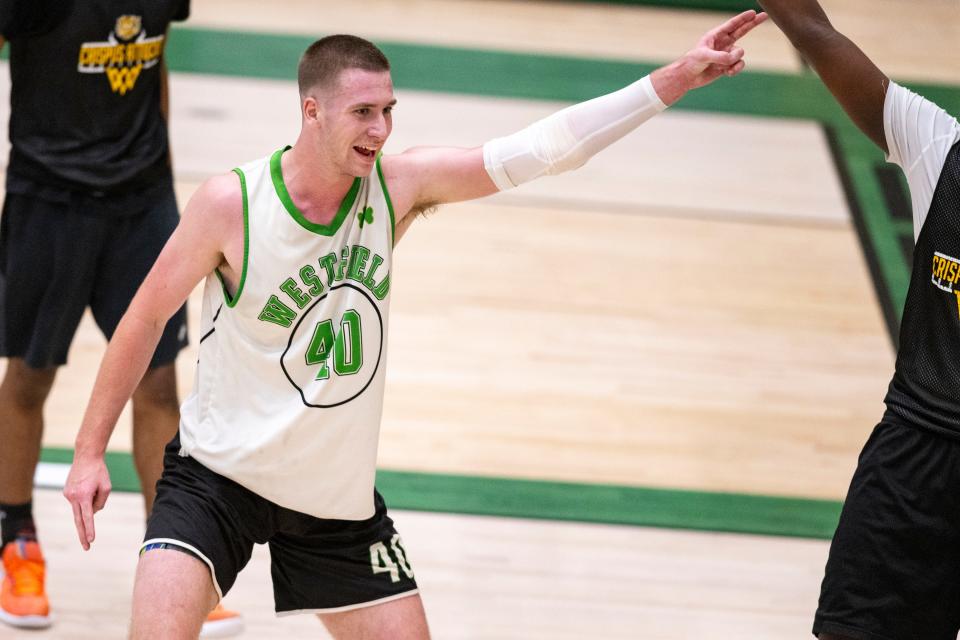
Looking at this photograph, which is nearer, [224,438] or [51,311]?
[224,438]

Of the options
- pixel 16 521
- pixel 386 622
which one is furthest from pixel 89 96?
pixel 386 622

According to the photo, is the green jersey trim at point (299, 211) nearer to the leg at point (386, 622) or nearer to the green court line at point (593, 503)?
the leg at point (386, 622)

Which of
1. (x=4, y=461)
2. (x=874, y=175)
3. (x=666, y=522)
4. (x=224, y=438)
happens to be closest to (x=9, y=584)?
(x=4, y=461)

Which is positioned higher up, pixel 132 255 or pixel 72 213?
pixel 72 213

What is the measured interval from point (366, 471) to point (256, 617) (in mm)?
1191

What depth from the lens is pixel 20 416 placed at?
385 cm

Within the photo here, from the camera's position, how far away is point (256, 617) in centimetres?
397

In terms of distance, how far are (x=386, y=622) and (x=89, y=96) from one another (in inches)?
61.0

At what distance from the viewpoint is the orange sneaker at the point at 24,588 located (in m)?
3.83

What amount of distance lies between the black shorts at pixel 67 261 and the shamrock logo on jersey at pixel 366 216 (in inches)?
42.0

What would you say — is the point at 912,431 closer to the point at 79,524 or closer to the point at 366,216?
the point at 366,216

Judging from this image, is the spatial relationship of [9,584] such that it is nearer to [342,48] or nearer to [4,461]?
[4,461]

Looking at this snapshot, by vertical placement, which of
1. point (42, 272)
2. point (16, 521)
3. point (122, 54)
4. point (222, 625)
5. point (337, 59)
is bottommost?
point (222, 625)

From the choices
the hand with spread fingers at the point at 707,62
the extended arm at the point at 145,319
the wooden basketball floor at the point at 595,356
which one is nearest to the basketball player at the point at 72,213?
the wooden basketball floor at the point at 595,356
